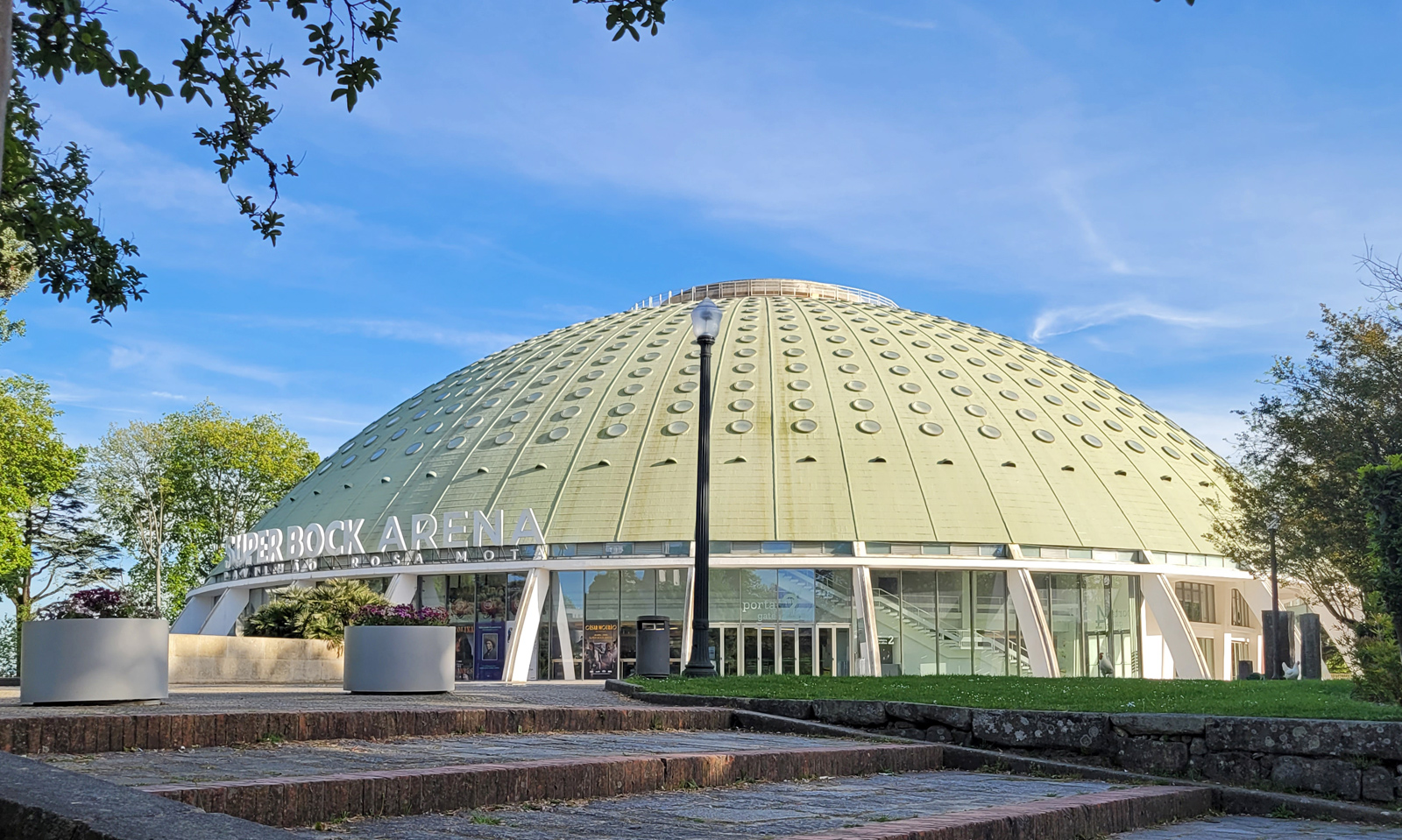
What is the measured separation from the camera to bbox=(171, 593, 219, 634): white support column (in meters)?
52.8

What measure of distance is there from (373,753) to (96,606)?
23.4ft

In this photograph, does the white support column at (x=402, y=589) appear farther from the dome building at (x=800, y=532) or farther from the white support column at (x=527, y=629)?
the white support column at (x=527, y=629)

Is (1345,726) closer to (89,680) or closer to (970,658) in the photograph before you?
(89,680)

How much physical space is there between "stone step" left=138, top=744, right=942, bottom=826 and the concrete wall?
65.5 ft

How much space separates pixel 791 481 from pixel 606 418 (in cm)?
872

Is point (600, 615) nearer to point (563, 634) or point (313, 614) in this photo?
point (563, 634)

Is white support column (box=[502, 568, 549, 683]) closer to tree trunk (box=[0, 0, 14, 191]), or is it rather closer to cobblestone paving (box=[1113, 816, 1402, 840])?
cobblestone paving (box=[1113, 816, 1402, 840])

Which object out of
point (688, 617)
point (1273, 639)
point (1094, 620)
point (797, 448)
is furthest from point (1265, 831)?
point (1094, 620)

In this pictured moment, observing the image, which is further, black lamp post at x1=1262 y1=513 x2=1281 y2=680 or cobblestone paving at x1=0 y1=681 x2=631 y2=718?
black lamp post at x1=1262 y1=513 x2=1281 y2=680

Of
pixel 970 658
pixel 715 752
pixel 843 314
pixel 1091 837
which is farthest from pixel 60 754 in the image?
pixel 843 314

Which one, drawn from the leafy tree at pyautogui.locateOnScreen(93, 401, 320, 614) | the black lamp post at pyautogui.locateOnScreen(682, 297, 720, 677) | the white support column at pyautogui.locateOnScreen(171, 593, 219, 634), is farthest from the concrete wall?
the leafy tree at pyautogui.locateOnScreen(93, 401, 320, 614)

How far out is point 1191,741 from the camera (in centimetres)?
999

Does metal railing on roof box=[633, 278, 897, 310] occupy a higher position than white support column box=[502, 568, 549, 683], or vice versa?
metal railing on roof box=[633, 278, 897, 310]

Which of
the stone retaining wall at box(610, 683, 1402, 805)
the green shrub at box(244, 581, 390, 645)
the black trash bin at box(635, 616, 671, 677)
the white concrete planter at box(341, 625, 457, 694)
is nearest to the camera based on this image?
the stone retaining wall at box(610, 683, 1402, 805)
